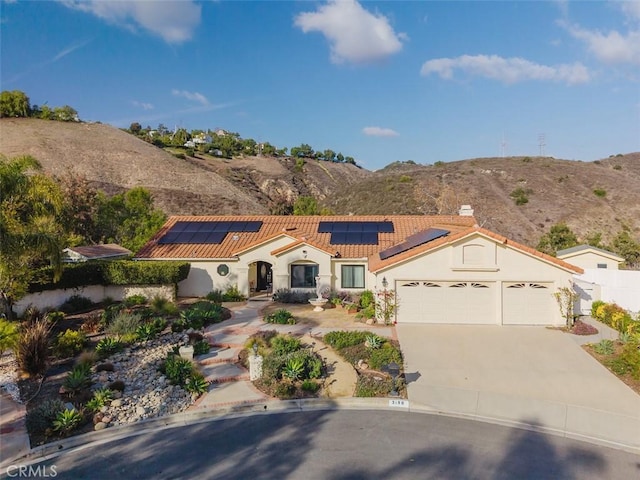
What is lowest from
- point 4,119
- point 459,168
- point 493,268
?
point 493,268

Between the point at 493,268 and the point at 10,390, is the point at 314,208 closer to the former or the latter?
the point at 493,268

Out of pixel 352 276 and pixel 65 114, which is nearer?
pixel 352 276

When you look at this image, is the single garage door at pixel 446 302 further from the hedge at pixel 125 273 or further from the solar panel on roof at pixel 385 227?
the hedge at pixel 125 273

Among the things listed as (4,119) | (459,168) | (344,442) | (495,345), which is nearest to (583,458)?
(344,442)

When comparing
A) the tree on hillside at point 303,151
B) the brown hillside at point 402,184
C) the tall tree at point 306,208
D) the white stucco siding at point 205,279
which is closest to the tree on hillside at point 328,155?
the tree on hillside at point 303,151

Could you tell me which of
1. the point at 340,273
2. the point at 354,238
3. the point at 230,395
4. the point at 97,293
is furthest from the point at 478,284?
the point at 97,293

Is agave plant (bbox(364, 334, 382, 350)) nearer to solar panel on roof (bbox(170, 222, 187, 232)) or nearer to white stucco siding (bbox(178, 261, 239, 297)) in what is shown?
white stucco siding (bbox(178, 261, 239, 297))

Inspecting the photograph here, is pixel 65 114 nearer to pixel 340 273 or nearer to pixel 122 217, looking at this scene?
pixel 122 217
